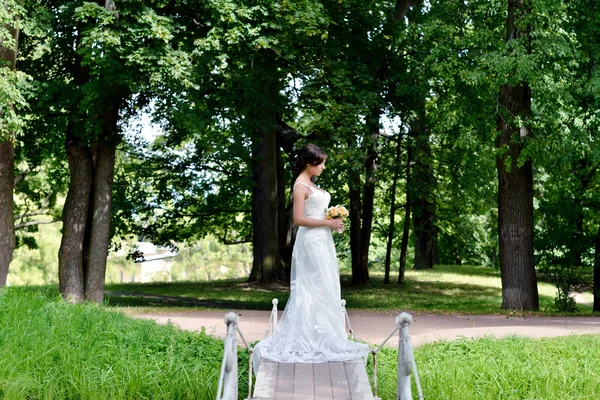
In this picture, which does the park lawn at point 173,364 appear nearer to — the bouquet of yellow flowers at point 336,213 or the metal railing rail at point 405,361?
the bouquet of yellow flowers at point 336,213

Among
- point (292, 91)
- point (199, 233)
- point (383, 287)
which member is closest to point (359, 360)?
point (292, 91)

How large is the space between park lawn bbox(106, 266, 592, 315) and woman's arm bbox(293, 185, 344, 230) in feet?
32.8

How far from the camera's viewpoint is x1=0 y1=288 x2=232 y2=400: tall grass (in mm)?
8422

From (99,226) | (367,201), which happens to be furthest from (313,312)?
(367,201)

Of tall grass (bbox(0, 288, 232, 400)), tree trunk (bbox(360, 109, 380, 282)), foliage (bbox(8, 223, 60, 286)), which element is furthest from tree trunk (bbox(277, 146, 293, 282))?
foliage (bbox(8, 223, 60, 286))

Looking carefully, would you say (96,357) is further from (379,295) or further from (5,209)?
(379,295)

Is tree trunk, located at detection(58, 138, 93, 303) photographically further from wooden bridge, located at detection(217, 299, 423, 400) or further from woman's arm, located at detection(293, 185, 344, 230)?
wooden bridge, located at detection(217, 299, 423, 400)

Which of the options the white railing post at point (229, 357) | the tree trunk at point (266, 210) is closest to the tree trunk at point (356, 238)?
the tree trunk at point (266, 210)

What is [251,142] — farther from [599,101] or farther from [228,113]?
[599,101]

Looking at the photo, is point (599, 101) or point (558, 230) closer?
point (599, 101)

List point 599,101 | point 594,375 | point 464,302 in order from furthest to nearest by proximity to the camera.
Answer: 1. point 464,302
2. point 599,101
3. point 594,375

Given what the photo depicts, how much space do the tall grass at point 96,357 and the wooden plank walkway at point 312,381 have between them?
105 cm

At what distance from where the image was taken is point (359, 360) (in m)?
8.21

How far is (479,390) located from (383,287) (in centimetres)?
1924
